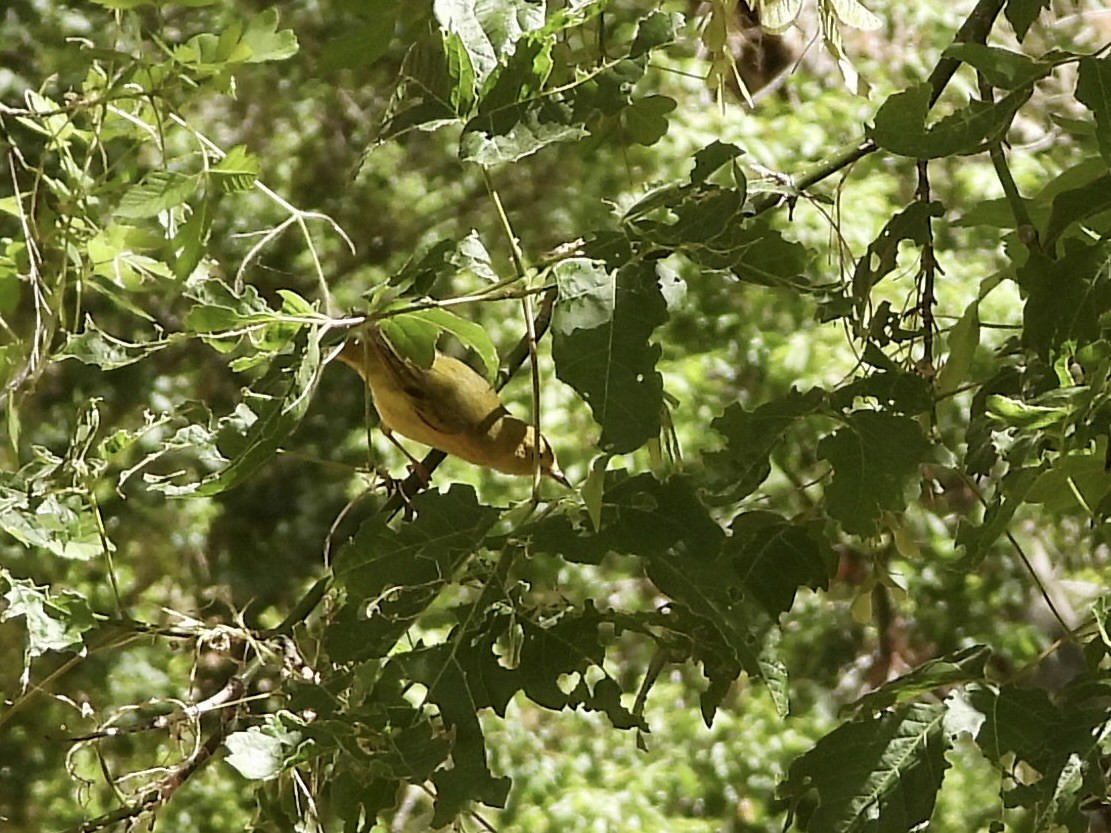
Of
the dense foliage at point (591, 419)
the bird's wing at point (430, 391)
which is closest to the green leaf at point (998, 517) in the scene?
the dense foliage at point (591, 419)

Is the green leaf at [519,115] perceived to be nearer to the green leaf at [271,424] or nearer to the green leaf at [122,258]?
the green leaf at [271,424]

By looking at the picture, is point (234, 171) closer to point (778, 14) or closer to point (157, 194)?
point (157, 194)

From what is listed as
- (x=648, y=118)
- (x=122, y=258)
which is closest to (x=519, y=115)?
(x=648, y=118)

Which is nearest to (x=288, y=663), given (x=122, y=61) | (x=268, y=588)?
(x=122, y=61)

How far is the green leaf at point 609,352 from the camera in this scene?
41cm

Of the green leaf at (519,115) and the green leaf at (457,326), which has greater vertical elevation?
the green leaf at (519,115)

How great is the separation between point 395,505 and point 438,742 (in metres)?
0.15

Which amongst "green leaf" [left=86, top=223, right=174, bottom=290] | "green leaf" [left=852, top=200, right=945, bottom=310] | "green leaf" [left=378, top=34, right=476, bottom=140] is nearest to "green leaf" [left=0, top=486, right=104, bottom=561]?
"green leaf" [left=86, top=223, right=174, bottom=290]

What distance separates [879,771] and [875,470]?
100mm

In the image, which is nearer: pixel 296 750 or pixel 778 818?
pixel 296 750

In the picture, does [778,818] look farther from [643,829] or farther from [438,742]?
[438,742]

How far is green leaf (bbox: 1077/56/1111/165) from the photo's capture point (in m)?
0.42

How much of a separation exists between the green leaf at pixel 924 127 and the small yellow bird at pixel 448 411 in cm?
21

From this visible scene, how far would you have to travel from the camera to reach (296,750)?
0.46 metres
